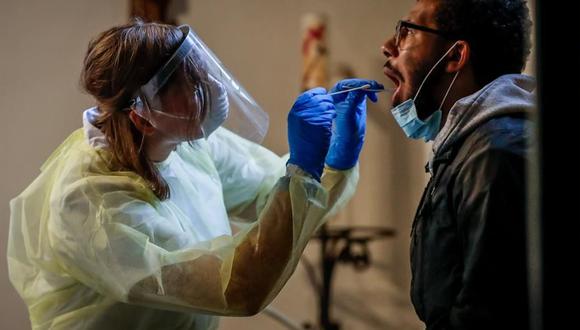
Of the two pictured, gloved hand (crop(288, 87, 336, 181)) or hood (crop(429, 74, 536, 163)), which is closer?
hood (crop(429, 74, 536, 163))

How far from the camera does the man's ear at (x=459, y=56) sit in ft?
4.04

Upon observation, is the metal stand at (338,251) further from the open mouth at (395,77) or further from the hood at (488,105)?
the hood at (488,105)

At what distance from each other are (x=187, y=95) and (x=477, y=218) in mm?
630

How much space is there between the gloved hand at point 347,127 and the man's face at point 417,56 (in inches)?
8.1

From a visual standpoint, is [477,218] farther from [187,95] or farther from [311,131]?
[187,95]

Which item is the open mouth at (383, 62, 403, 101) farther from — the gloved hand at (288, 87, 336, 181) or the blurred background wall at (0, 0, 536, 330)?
the blurred background wall at (0, 0, 536, 330)

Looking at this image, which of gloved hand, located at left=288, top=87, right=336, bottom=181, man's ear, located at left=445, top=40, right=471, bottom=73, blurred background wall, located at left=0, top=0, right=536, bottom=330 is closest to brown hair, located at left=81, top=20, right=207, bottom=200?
gloved hand, located at left=288, top=87, right=336, bottom=181

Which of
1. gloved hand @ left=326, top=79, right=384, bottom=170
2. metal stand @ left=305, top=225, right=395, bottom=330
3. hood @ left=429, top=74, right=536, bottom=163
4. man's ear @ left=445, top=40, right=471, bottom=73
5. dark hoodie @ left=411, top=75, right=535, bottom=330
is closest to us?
dark hoodie @ left=411, top=75, right=535, bottom=330

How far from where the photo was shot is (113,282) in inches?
50.3

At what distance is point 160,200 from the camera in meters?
1.42

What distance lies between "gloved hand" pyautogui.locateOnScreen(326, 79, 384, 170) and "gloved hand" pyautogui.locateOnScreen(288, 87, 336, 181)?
0.13m

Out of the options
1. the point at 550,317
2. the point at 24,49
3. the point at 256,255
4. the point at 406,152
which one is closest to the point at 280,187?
the point at 256,255

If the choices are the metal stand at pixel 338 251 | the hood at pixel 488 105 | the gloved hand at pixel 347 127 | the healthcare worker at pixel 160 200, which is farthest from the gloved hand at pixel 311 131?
the metal stand at pixel 338 251

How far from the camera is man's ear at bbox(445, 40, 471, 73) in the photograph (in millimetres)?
1232
